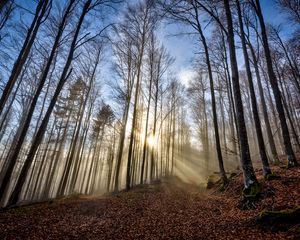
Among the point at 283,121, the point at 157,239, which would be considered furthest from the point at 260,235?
the point at 283,121

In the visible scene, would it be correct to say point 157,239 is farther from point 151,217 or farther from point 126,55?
point 126,55

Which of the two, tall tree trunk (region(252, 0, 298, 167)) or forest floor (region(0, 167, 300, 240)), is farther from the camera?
tall tree trunk (region(252, 0, 298, 167))

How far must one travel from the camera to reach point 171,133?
2553cm

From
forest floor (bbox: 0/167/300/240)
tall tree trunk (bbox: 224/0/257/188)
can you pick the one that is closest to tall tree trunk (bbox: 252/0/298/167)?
forest floor (bbox: 0/167/300/240)

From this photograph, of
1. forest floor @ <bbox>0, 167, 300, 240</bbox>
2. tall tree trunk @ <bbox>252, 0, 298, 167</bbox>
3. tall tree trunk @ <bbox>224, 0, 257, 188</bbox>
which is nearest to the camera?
forest floor @ <bbox>0, 167, 300, 240</bbox>

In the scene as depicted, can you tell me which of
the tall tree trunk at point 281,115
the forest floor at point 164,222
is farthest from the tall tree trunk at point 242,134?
the tall tree trunk at point 281,115

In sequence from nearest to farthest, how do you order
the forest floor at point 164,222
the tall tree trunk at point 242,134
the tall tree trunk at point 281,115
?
the forest floor at point 164,222, the tall tree trunk at point 242,134, the tall tree trunk at point 281,115

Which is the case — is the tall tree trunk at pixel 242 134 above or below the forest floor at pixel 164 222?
above

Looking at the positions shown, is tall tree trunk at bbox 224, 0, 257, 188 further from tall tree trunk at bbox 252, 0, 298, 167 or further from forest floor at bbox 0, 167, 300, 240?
tall tree trunk at bbox 252, 0, 298, 167

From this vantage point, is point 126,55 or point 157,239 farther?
point 126,55

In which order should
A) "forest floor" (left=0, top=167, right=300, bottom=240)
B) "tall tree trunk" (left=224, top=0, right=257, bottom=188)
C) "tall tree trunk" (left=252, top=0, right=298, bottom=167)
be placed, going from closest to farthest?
"forest floor" (left=0, top=167, right=300, bottom=240), "tall tree trunk" (left=224, top=0, right=257, bottom=188), "tall tree trunk" (left=252, top=0, right=298, bottom=167)

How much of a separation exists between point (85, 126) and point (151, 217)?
55.6ft

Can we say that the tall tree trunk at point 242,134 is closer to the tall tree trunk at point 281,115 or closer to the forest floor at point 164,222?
the forest floor at point 164,222

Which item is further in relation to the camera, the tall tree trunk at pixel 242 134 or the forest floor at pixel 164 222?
the tall tree trunk at pixel 242 134
